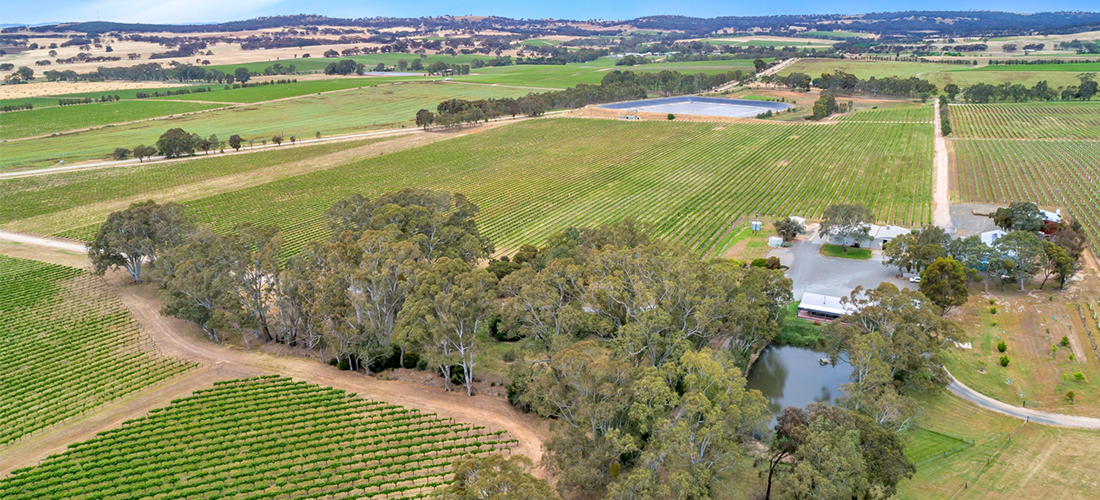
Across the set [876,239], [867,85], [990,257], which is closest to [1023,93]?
[867,85]

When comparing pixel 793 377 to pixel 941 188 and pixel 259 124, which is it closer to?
pixel 941 188

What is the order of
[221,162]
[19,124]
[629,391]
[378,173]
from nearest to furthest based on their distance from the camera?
[629,391] → [378,173] → [221,162] → [19,124]

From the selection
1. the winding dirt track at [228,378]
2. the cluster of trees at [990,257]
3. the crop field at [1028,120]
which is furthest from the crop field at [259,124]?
the cluster of trees at [990,257]

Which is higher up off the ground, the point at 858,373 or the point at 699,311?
the point at 699,311

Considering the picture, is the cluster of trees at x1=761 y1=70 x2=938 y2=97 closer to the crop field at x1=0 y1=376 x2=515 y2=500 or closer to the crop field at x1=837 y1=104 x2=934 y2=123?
the crop field at x1=837 y1=104 x2=934 y2=123

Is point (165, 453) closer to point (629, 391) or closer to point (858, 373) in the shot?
point (629, 391)

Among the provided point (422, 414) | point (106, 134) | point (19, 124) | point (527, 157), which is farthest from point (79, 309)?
point (19, 124)
